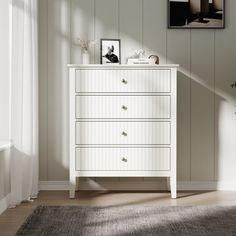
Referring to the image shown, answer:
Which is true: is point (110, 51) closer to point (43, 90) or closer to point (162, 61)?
point (162, 61)

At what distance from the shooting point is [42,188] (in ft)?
13.7

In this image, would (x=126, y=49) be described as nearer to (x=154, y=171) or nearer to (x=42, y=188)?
(x=154, y=171)

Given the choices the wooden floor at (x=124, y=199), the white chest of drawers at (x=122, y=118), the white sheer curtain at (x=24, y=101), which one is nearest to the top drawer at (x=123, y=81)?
the white chest of drawers at (x=122, y=118)

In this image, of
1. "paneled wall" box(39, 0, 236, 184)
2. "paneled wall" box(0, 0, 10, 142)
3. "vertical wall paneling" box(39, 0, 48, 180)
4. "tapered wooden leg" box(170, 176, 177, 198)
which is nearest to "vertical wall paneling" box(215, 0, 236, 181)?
"paneled wall" box(39, 0, 236, 184)

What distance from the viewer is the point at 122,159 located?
371 centimetres

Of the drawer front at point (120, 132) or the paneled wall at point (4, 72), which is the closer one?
the paneled wall at point (4, 72)

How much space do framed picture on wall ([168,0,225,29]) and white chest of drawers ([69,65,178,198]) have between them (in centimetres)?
65

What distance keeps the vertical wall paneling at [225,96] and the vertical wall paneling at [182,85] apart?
0.81 feet

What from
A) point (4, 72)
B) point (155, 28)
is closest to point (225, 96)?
point (155, 28)

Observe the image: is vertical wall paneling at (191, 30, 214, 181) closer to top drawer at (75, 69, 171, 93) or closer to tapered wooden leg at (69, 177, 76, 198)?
top drawer at (75, 69, 171, 93)

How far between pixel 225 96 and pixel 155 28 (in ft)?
2.78

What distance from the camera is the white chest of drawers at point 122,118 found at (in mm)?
3688

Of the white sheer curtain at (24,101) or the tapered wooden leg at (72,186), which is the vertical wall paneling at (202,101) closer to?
the tapered wooden leg at (72,186)

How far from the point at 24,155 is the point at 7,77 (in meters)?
0.60
